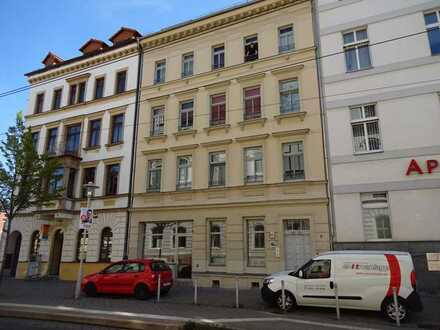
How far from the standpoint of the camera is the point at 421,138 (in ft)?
45.3

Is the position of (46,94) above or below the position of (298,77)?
above

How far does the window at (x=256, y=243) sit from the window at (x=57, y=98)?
18243mm

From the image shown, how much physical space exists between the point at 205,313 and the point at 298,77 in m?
12.4

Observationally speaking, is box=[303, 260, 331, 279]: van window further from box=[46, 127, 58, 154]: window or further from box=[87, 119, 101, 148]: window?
box=[46, 127, 58, 154]: window

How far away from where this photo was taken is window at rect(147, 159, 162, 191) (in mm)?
19775

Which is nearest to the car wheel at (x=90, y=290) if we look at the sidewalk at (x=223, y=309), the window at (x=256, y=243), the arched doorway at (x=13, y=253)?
the sidewalk at (x=223, y=309)

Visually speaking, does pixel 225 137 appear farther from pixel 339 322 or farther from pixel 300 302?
pixel 339 322

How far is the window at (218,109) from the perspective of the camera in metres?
18.8

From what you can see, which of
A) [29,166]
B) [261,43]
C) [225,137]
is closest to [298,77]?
[261,43]

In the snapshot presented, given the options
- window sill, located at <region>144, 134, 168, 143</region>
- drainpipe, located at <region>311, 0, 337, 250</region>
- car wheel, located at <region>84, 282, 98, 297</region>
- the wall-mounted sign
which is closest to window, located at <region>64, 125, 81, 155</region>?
window sill, located at <region>144, 134, 168, 143</region>

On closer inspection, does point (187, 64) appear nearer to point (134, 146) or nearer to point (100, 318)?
point (134, 146)

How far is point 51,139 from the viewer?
24781 mm

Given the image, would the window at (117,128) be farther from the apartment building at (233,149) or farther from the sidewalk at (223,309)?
the sidewalk at (223,309)

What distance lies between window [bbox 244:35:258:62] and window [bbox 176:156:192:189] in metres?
6.74
